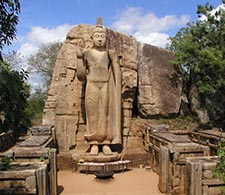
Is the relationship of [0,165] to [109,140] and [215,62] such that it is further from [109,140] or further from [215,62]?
[215,62]

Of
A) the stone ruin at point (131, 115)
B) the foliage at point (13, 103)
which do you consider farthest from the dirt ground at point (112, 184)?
the foliage at point (13, 103)

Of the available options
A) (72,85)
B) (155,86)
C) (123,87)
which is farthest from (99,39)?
(155,86)

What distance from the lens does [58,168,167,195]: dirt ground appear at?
20.5 ft

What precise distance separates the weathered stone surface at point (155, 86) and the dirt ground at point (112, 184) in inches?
100

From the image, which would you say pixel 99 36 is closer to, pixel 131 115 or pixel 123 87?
pixel 123 87

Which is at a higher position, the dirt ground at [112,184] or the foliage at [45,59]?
the foliage at [45,59]

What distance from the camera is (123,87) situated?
934 cm

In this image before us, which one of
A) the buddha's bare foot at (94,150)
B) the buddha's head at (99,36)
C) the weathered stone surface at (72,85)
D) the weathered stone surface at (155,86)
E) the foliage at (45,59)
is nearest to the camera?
the buddha's bare foot at (94,150)

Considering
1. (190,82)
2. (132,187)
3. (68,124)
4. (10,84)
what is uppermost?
(190,82)

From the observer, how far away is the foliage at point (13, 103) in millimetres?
2529

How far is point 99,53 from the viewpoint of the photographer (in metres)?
8.32

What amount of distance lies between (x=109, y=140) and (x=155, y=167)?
1.41 meters

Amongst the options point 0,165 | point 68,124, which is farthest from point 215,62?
point 0,165

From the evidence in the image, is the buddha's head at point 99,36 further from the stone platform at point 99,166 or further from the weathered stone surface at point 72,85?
the stone platform at point 99,166
